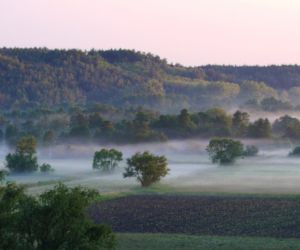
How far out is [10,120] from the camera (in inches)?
7736

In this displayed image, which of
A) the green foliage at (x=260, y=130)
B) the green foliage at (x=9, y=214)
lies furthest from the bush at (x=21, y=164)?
the green foliage at (x=9, y=214)

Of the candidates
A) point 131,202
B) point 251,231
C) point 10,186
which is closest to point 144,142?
point 131,202

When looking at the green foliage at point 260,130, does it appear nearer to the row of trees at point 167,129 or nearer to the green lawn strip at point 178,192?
the row of trees at point 167,129

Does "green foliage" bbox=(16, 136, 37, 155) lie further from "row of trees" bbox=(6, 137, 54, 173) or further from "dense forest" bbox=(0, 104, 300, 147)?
"dense forest" bbox=(0, 104, 300, 147)

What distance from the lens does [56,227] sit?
2977 centimetres

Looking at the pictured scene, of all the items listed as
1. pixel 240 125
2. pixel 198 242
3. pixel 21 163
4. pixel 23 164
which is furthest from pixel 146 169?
pixel 240 125

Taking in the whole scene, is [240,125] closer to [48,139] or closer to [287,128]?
[287,128]

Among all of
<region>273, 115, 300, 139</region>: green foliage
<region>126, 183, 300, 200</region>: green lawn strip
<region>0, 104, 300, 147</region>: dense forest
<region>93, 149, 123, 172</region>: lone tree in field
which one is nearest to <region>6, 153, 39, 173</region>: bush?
<region>93, 149, 123, 172</region>: lone tree in field

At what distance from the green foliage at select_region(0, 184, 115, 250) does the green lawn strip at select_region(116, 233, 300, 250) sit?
10.8 meters

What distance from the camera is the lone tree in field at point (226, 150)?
97.2 m

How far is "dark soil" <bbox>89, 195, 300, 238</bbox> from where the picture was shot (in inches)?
1908

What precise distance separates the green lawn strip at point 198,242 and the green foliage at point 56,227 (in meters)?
10.8

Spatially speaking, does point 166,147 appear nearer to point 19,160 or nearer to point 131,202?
point 19,160

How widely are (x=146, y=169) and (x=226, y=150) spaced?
948 inches
